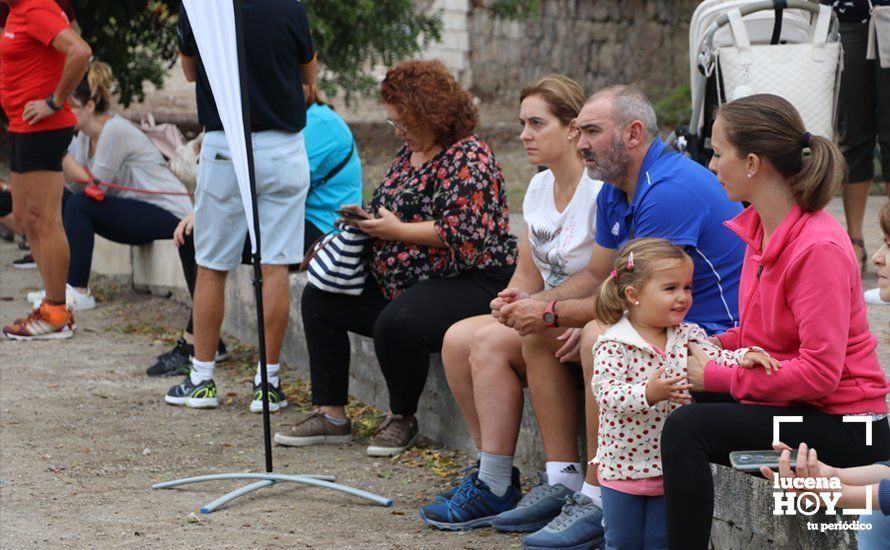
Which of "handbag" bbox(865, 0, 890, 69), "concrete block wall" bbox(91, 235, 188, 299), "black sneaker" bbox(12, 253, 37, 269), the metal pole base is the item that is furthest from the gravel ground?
"handbag" bbox(865, 0, 890, 69)

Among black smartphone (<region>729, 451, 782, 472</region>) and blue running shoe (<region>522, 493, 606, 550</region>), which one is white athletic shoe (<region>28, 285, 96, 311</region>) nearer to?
blue running shoe (<region>522, 493, 606, 550</region>)

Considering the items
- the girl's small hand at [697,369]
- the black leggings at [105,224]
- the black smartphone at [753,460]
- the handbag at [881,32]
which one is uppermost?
the handbag at [881,32]

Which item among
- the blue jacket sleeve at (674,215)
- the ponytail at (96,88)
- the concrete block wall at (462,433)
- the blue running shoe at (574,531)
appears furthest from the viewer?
the ponytail at (96,88)

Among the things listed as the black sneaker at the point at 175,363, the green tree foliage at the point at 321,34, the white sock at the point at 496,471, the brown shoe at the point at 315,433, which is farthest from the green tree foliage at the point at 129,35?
the white sock at the point at 496,471

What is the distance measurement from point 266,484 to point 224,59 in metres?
1.42

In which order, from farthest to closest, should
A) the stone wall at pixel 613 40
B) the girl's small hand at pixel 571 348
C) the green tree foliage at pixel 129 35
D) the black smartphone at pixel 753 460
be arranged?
the stone wall at pixel 613 40, the green tree foliage at pixel 129 35, the girl's small hand at pixel 571 348, the black smartphone at pixel 753 460

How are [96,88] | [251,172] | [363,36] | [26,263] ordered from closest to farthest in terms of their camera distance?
[251,172]
[96,88]
[26,263]
[363,36]

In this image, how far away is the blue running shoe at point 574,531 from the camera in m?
3.91

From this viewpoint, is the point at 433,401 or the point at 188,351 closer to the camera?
the point at 433,401

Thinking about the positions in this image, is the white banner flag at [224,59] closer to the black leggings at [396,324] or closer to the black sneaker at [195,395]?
the black leggings at [396,324]

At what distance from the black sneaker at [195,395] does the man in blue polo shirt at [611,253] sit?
2012mm

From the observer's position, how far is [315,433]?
5.30 metres

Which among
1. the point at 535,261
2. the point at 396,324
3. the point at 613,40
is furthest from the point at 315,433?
the point at 613,40

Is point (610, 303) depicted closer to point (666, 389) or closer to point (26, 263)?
point (666, 389)
